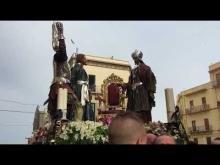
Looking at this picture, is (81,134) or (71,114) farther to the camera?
(71,114)

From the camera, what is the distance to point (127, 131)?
50.4 inches

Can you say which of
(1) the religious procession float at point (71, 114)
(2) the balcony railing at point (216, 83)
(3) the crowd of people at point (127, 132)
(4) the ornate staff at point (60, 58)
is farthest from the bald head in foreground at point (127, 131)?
(2) the balcony railing at point (216, 83)

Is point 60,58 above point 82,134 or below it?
above

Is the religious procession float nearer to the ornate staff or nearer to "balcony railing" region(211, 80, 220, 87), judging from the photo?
the ornate staff

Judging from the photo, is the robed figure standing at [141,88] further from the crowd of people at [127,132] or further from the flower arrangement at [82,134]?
the crowd of people at [127,132]

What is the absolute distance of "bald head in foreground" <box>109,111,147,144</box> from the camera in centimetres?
127

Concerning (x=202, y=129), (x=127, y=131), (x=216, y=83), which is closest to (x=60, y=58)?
(x=127, y=131)

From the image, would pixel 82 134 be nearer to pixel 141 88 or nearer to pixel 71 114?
pixel 71 114

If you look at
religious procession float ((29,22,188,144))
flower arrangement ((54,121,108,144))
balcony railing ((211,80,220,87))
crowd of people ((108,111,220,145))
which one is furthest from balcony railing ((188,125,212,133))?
crowd of people ((108,111,220,145))

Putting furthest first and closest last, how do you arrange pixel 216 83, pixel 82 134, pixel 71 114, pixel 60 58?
pixel 216 83
pixel 60 58
pixel 71 114
pixel 82 134
